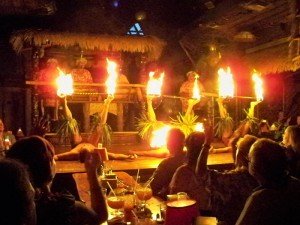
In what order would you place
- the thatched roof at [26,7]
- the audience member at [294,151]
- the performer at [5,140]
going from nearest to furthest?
the audience member at [294,151]
the performer at [5,140]
the thatched roof at [26,7]

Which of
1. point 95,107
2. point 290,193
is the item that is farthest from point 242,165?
point 95,107

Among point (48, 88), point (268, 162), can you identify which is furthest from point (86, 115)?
point (268, 162)

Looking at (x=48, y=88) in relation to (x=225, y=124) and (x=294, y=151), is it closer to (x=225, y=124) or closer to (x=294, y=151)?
(x=225, y=124)

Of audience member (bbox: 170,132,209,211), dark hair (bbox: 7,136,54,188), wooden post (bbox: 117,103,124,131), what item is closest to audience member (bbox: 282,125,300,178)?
audience member (bbox: 170,132,209,211)

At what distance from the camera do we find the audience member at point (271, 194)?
3.07m

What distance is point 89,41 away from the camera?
38.9 ft

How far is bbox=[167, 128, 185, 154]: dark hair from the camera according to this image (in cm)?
570

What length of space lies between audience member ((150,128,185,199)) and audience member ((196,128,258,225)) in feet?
3.54

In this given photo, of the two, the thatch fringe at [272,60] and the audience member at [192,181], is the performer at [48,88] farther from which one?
the audience member at [192,181]

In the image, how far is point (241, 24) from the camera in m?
11.6

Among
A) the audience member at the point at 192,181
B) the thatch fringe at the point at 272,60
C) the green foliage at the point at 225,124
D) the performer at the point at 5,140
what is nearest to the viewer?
the audience member at the point at 192,181

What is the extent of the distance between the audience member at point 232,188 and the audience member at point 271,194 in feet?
3.49

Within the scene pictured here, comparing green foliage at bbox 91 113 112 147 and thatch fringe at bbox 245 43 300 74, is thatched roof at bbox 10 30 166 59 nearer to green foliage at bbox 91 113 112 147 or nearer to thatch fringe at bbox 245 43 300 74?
thatch fringe at bbox 245 43 300 74

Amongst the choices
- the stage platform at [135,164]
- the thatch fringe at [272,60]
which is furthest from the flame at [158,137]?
the thatch fringe at [272,60]
